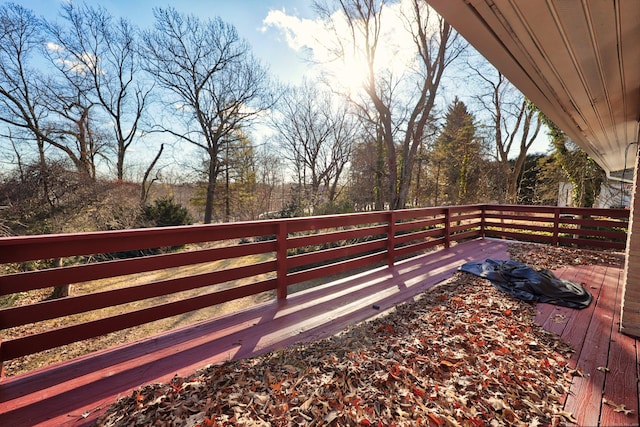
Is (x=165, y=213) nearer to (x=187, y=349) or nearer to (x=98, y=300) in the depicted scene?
(x=98, y=300)

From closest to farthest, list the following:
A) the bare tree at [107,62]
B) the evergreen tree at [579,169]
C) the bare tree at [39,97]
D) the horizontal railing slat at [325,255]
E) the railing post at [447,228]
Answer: the horizontal railing slat at [325,255]
the railing post at [447,228]
the bare tree at [39,97]
the evergreen tree at [579,169]
the bare tree at [107,62]

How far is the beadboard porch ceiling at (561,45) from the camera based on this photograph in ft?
4.25

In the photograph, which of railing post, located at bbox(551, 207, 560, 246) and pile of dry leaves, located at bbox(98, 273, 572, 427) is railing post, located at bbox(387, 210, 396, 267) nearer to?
pile of dry leaves, located at bbox(98, 273, 572, 427)

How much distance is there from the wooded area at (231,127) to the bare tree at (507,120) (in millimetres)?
57

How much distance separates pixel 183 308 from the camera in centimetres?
236

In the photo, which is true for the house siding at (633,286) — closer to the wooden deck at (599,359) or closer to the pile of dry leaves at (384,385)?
the wooden deck at (599,359)

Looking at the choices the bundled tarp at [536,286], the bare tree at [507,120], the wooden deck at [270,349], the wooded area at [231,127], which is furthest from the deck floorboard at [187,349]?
the bare tree at [507,120]

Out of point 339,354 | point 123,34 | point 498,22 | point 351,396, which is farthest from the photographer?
point 123,34

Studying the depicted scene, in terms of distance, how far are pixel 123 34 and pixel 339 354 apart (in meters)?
18.2

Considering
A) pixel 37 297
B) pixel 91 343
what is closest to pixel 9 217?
pixel 37 297

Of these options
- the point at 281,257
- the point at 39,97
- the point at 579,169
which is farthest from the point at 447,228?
the point at 39,97

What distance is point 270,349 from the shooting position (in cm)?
204

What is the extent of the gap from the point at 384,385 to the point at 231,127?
1502 cm

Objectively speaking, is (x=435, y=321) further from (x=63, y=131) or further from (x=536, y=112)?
(x=63, y=131)
